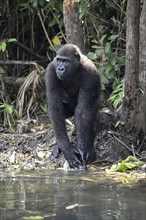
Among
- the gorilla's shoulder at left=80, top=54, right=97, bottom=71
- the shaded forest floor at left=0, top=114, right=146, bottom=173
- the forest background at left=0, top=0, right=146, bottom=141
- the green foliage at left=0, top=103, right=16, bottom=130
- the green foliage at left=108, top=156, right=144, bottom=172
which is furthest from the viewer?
the green foliage at left=0, top=103, right=16, bottom=130

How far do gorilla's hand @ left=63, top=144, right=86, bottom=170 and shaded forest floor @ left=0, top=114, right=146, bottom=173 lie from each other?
8.6 inches

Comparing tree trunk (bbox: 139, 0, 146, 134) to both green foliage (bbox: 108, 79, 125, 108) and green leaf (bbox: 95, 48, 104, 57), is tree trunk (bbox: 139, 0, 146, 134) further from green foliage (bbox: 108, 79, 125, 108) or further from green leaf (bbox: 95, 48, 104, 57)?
green leaf (bbox: 95, 48, 104, 57)

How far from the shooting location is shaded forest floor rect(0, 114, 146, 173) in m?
8.77

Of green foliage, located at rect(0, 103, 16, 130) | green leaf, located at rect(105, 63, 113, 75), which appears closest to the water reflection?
green foliage, located at rect(0, 103, 16, 130)

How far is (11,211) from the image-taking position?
5.41 m

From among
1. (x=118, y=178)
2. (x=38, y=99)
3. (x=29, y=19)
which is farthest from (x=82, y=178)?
(x=29, y=19)

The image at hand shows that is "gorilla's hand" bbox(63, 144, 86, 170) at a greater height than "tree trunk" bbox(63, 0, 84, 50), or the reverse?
"tree trunk" bbox(63, 0, 84, 50)

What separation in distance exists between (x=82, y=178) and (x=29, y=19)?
592 cm

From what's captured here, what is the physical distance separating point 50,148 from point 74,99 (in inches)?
32.3

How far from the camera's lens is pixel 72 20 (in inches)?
379

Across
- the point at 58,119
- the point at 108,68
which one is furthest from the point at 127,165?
the point at 108,68

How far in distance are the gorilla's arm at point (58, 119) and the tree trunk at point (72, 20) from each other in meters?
0.86

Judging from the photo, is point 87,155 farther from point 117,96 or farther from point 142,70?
point 117,96

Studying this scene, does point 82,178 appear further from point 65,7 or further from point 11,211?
point 65,7
